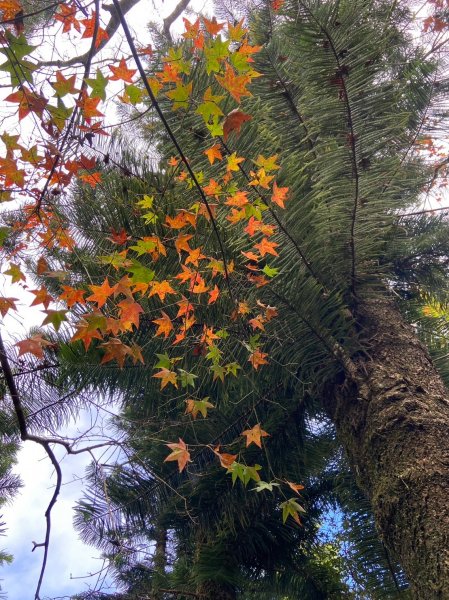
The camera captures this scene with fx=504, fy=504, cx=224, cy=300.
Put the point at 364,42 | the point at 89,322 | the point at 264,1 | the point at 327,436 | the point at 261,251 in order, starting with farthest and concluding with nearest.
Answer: the point at 327,436 → the point at 264,1 → the point at 261,251 → the point at 364,42 → the point at 89,322

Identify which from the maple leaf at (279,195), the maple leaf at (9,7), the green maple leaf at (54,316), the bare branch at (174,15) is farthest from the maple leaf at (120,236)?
the bare branch at (174,15)

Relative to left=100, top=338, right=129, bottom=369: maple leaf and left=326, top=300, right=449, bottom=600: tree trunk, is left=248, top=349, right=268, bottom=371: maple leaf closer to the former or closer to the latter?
left=326, top=300, right=449, bottom=600: tree trunk

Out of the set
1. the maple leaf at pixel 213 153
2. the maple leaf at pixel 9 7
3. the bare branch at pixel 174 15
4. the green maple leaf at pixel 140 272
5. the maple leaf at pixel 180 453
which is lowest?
the maple leaf at pixel 180 453

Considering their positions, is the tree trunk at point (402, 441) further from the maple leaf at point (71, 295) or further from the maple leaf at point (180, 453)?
the maple leaf at point (71, 295)

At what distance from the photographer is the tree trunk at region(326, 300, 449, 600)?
1328 millimetres

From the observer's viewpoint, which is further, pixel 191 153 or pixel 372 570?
pixel 372 570

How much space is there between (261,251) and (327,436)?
1324 millimetres

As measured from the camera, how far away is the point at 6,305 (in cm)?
151

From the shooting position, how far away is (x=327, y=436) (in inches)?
109

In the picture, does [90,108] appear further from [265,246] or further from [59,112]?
[265,246]

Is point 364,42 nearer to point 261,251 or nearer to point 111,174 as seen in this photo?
point 261,251

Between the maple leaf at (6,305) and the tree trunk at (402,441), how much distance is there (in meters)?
1.21

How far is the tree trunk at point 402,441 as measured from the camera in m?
1.33

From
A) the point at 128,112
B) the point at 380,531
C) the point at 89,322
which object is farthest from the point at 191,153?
the point at 128,112
